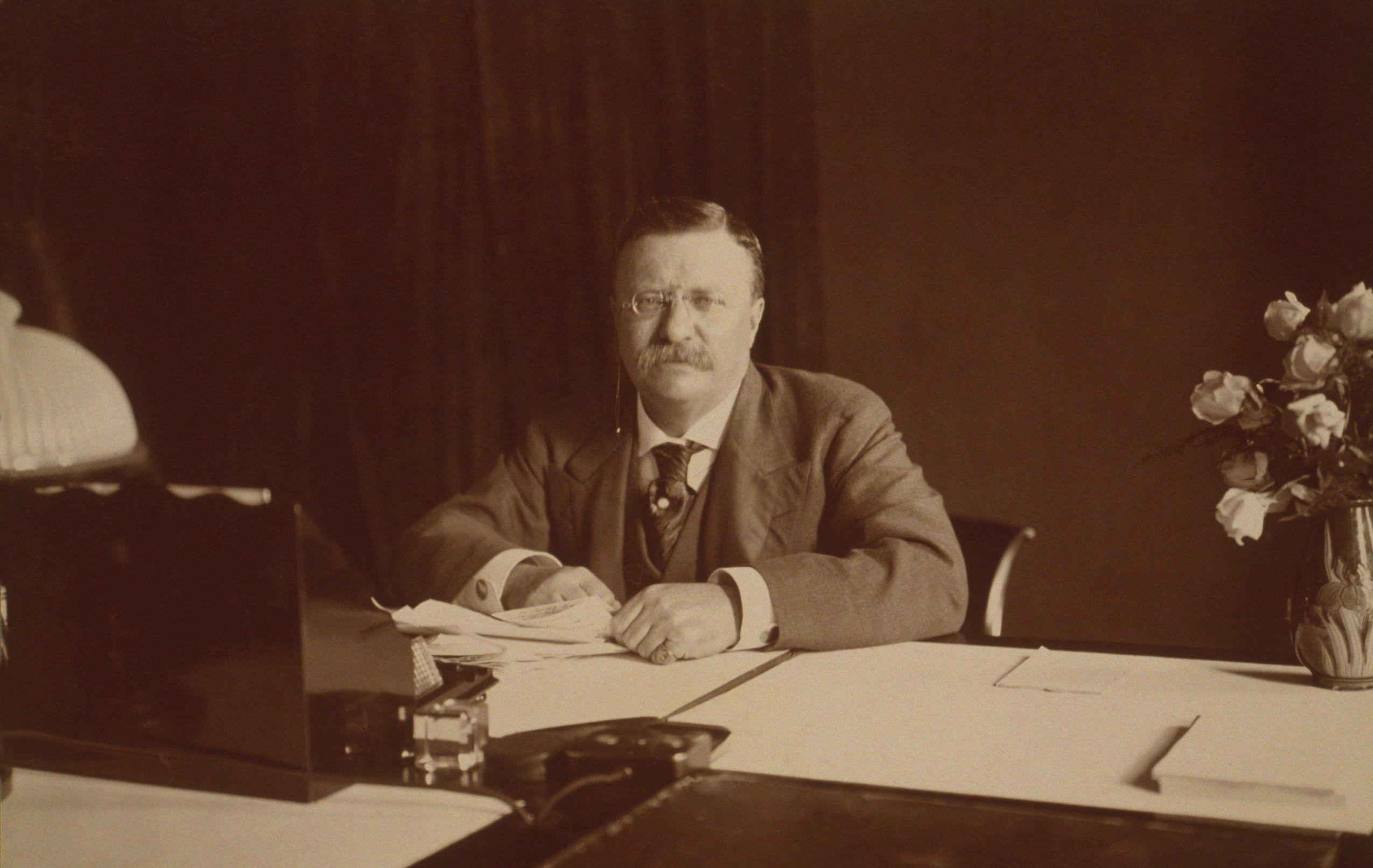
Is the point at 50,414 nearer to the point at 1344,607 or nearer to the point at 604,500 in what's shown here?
the point at 604,500

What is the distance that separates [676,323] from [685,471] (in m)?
0.24

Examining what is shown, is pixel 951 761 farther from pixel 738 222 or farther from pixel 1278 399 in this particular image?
pixel 1278 399

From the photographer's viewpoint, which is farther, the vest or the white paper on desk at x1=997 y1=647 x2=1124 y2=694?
the vest

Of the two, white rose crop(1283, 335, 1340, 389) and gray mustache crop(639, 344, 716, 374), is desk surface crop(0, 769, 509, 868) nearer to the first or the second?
white rose crop(1283, 335, 1340, 389)

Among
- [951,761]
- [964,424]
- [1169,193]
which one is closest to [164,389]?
[964,424]

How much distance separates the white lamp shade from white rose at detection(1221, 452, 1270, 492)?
105 centimetres

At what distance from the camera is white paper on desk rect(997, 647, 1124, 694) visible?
123 cm

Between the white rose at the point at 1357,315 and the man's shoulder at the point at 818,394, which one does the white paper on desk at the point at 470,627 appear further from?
the white rose at the point at 1357,315

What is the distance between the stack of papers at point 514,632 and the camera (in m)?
1.43

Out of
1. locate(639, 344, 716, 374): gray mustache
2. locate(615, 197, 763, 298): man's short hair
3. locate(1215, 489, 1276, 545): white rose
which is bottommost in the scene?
locate(1215, 489, 1276, 545): white rose

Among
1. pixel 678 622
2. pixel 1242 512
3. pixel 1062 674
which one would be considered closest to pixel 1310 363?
pixel 1242 512

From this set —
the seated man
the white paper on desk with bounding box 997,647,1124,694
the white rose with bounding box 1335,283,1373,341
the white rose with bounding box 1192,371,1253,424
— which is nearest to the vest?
the seated man

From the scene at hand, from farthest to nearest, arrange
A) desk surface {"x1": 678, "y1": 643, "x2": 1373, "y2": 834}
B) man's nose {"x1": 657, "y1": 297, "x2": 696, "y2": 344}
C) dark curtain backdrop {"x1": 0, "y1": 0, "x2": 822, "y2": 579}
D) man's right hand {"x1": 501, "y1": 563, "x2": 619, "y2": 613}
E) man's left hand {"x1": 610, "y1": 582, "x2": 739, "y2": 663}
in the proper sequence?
dark curtain backdrop {"x1": 0, "y1": 0, "x2": 822, "y2": 579} < man's nose {"x1": 657, "y1": 297, "x2": 696, "y2": 344} < man's right hand {"x1": 501, "y1": 563, "x2": 619, "y2": 613} < man's left hand {"x1": 610, "y1": 582, "x2": 739, "y2": 663} < desk surface {"x1": 678, "y1": 643, "x2": 1373, "y2": 834}

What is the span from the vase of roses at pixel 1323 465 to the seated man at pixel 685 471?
0.51m
